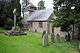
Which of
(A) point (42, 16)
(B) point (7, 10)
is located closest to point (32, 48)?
(A) point (42, 16)

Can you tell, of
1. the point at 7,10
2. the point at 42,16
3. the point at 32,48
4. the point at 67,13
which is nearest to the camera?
the point at 32,48

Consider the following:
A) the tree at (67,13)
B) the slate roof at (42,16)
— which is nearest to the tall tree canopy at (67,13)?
the tree at (67,13)

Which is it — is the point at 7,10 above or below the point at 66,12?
above

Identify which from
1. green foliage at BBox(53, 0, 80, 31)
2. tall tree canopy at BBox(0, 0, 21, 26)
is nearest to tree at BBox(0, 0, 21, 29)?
tall tree canopy at BBox(0, 0, 21, 26)

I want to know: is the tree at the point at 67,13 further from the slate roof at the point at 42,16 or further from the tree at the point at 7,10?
the tree at the point at 7,10

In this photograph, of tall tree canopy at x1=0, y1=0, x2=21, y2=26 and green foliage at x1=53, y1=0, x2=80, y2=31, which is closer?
green foliage at x1=53, y1=0, x2=80, y2=31

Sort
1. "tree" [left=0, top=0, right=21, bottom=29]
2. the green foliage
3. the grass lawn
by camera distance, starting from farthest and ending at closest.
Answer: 1. "tree" [left=0, top=0, right=21, bottom=29]
2. the green foliage
3. the grass lawn

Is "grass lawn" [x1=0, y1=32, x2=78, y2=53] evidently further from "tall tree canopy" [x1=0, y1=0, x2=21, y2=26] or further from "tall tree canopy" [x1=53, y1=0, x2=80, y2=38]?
"tall tree canopy" [x1=0, y1=0, x2=21, y2=26]

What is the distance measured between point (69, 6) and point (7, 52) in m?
12.9

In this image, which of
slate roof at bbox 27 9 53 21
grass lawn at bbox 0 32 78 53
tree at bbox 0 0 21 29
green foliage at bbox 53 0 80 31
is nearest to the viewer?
grass lawn at bbox 0 32 78 53

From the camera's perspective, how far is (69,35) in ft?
102

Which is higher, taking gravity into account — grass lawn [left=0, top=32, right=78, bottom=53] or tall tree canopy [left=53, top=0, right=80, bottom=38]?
tall tree canopy [left=53, top=0, right=80, bottom=38]

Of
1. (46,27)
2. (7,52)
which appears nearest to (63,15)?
(7,52)

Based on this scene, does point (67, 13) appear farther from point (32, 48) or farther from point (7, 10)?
point (7, 10)
